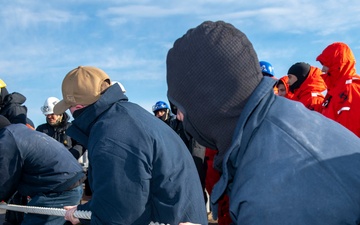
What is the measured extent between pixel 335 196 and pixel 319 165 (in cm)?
10

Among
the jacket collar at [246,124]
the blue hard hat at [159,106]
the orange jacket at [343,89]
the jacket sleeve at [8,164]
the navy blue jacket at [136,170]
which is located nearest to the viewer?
the jacket collar at [246,124]

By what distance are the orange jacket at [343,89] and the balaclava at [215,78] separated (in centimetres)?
401

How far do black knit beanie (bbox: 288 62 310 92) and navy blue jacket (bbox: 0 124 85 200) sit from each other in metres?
3.55

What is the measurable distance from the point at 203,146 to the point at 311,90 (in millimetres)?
3930

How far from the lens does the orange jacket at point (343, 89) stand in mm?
5406

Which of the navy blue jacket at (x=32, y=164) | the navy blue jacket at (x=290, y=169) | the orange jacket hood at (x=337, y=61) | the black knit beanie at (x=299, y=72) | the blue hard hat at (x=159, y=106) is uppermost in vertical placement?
the navy blue jacket at (x=290, y=169)

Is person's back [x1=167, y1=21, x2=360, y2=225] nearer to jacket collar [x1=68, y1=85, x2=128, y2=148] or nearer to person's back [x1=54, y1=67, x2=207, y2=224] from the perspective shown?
person's back [x1=54, y1=67, x2=207, y2=224]

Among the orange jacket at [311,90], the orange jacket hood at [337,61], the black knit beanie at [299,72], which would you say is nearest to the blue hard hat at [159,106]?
the black knit beanie at [299,72]

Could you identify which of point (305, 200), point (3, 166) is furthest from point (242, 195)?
point (3, 166)

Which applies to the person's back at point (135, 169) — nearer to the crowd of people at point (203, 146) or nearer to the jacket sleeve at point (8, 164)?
the crowd of people at point (203, 146)

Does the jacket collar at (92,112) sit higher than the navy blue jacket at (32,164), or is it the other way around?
the jacket collar at (92,112)

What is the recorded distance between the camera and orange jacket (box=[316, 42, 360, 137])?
5406 mm

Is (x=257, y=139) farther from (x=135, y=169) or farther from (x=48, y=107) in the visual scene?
(x=48, y=107)

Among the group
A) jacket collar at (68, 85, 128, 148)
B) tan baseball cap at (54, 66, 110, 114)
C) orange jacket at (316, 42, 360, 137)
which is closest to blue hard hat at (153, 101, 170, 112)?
orange jacket at (316, 42, 360, 137)
